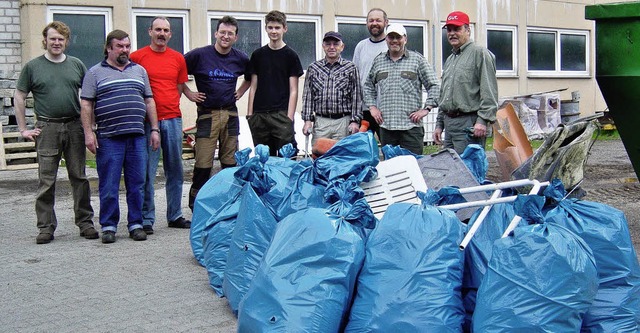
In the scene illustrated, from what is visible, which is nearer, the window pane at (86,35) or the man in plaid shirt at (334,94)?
the man in plaid shirt at (334,94)

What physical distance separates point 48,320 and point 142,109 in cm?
242

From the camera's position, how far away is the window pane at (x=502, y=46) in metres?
17.8

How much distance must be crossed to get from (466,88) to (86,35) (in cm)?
796

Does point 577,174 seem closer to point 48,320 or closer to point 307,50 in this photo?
point 48,320

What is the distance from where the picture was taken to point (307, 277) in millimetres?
3932

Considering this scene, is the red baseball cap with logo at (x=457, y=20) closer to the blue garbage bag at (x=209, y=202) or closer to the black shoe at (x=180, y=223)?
the blue garbage bag at (x=209, y=202)

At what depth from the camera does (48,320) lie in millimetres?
4742

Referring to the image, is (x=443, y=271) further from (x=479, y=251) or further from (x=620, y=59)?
(x=620, y=59)

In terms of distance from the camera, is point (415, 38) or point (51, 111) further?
A: point (415, 38)

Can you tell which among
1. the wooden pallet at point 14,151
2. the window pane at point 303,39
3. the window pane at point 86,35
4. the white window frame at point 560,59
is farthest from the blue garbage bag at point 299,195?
the white window frame at point 560,59

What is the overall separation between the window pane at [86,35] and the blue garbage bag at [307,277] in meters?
9.47

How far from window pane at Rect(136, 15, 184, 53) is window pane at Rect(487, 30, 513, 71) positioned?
7081mm

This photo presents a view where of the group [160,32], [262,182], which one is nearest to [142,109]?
[160,32]

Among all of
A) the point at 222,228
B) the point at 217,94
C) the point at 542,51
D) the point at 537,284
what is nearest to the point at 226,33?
the point at 217,94
